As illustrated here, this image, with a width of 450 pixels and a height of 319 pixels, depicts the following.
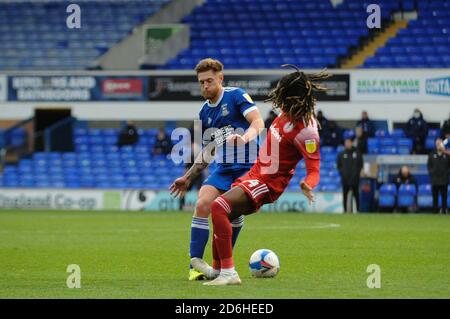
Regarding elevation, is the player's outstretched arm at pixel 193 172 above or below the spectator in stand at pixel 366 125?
below

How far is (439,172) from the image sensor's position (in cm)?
2656

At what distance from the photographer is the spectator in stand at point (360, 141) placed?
2834 cm

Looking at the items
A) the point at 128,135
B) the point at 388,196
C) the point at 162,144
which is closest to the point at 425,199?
the point at 388,196

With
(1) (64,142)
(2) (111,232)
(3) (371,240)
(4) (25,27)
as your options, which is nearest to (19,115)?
(1) (64,142)

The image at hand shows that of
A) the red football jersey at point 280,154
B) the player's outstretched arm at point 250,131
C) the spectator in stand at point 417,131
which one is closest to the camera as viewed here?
the player's outstretched arm at point 250,131

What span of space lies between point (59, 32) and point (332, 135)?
1301 centimetres

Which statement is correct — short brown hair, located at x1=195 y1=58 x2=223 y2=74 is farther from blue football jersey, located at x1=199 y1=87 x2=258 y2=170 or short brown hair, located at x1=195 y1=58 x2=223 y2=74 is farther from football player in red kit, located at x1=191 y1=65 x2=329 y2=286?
football player in red kit, located at x1=191 y1=65 x2=329 y2=286

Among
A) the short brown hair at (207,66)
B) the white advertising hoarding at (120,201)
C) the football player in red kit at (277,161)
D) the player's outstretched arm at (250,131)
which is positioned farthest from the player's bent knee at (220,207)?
the white advertising hoarding at (120,201)

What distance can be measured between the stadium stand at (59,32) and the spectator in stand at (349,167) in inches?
Answer: 472

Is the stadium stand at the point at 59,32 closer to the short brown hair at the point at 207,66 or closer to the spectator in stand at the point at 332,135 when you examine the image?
the spectator in stand at the point at 332,135

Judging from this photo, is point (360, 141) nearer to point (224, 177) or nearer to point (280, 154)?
point (224, 177)

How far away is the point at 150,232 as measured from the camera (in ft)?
63.1

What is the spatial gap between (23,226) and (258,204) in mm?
11824

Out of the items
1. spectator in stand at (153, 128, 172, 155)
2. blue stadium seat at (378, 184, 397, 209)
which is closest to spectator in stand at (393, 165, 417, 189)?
blue stadium seat at (378, 184, 397, 209)
